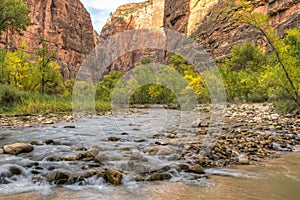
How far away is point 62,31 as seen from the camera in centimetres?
7944

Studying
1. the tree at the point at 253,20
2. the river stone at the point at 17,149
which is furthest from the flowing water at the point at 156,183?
the tree at the point at 253,20

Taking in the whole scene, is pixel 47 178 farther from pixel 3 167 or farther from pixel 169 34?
pixel 169 34

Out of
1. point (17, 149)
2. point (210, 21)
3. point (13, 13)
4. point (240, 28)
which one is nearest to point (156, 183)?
point (17, 149)

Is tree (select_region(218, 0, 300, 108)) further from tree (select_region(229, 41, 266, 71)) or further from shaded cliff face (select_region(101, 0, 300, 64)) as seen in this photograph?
tree (select_region(229, 41, 266, 71))

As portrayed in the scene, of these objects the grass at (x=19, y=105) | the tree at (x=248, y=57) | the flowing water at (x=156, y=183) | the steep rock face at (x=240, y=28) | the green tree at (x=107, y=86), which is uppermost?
the steep rock face at (x=240, y=28)

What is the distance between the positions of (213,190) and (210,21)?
65985 mm

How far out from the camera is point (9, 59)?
20922 millimetres

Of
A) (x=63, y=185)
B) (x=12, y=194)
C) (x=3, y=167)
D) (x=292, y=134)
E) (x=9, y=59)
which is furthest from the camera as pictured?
(x=9, y=59)

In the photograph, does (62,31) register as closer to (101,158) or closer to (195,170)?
(101,158)

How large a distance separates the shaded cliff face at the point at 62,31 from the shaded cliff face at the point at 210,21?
2063 cm

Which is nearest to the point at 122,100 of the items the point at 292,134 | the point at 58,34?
the point at 292,134

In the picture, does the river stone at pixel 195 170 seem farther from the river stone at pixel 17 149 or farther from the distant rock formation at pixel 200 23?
the distant rock formation at pixel 200 23

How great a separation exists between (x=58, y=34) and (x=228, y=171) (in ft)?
283

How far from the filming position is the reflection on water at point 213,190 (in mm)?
2641
